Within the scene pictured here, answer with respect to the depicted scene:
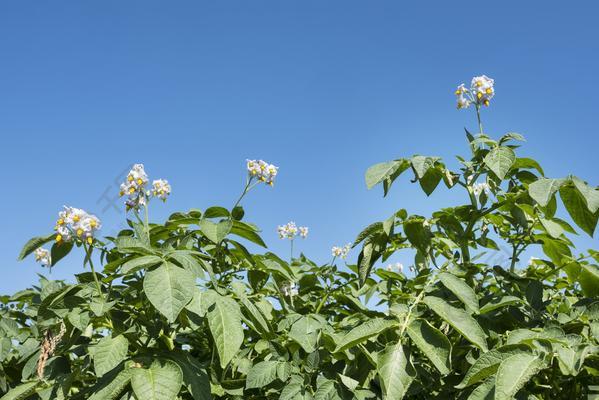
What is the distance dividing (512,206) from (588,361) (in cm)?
48

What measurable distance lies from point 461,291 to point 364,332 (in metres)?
0.28

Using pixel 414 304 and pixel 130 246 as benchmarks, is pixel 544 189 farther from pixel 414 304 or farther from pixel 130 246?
pixel 130 246

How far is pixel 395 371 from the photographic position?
4.77ft

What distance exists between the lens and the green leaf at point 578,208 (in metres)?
1.73

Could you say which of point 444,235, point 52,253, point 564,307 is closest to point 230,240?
point 52,253

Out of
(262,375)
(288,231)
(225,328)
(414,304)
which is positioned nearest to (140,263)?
(225,328)

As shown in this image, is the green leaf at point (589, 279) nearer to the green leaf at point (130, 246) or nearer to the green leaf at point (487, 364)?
the green leaf at point (487, 364)

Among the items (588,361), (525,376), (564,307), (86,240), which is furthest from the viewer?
(564,307)

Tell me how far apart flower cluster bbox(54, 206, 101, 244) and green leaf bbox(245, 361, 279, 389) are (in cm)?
62

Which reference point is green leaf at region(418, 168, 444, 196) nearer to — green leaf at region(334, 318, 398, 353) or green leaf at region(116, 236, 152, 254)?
green leaf at region(334, 318, 398, 353)

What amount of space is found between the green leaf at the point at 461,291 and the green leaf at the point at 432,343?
12cm

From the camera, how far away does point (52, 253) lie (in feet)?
6.31

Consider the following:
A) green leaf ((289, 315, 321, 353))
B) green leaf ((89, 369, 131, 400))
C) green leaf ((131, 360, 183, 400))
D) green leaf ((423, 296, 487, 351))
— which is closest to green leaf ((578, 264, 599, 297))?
green leaf ((423, 296, 487, 351))

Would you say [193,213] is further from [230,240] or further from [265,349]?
[265,349]
